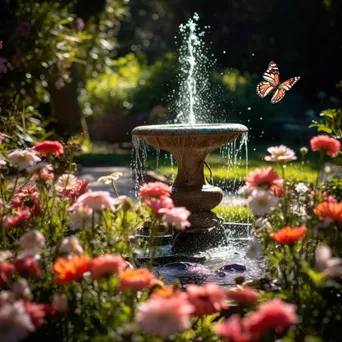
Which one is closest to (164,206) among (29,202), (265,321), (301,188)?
(29,202)

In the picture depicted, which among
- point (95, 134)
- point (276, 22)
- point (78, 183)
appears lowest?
point (95, 134)

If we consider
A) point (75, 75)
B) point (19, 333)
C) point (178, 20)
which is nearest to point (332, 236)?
point (19, 333)

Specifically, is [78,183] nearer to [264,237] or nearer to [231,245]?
[264,237]

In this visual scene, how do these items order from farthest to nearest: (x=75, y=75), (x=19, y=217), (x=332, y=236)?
(x=75, y=75) < (x=332, y=236) < (x=19, y=217)

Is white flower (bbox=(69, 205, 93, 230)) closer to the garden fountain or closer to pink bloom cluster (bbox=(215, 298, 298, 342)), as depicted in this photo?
pink bloom cluster (bbox=(215, 298, 298, 342))

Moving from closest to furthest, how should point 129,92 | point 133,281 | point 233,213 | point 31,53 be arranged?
point 133,281, point 233,213, point 31,53, point 129,92

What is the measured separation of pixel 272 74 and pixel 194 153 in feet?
3.43

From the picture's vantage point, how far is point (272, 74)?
269 inches

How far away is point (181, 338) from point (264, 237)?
715 mm

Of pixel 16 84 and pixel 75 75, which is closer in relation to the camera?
pixel 16 84

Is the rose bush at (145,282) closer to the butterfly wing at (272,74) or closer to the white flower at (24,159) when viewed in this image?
the white flower at (24,159)

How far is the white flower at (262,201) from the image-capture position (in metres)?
3.17

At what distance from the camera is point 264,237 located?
3.39 meters

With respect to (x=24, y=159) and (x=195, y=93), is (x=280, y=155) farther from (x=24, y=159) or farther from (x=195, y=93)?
(x=195, y=93)
